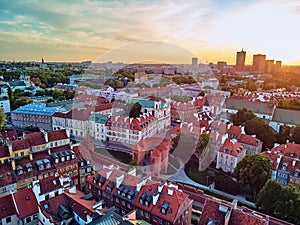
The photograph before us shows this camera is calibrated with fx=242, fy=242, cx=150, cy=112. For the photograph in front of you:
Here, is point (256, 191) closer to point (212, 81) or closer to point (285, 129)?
point (285, 129)

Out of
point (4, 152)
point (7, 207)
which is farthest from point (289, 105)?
point (7, 207)

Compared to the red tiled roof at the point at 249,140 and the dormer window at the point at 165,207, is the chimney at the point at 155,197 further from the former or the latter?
the red tiled roof at the point at 249,140

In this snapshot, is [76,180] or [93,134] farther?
[93,134]

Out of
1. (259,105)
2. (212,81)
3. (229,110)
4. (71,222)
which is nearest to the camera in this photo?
(71,222)

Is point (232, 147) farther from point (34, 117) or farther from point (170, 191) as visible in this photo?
point (34, 117)

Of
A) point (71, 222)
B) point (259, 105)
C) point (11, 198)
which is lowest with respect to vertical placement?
point (71, 222)

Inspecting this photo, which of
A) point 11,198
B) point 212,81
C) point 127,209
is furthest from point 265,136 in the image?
point 212,81

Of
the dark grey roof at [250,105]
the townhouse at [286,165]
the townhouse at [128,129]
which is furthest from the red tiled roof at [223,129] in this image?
the dark grey roof at [250,105]

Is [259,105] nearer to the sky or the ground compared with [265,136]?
nearer to the sky
